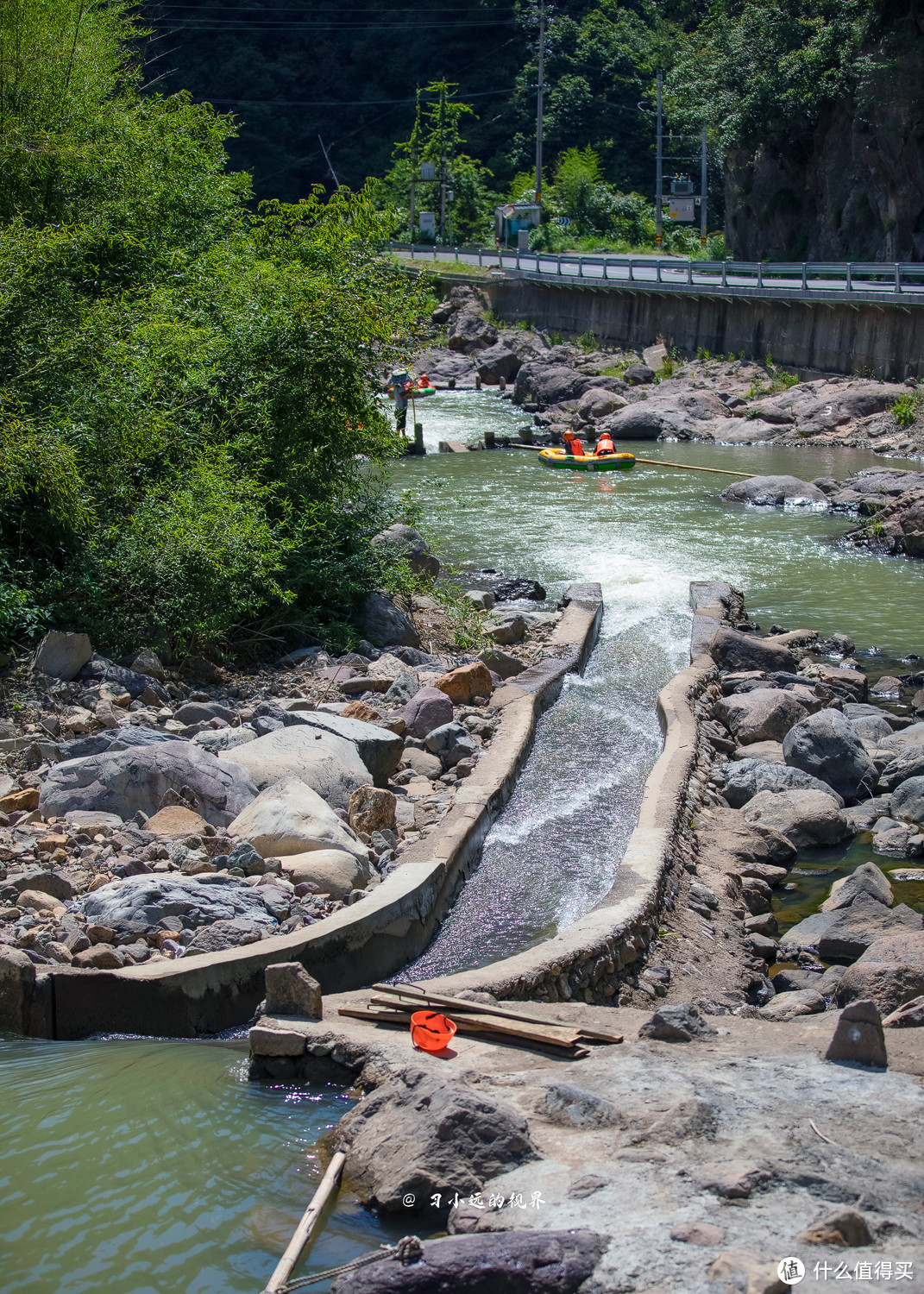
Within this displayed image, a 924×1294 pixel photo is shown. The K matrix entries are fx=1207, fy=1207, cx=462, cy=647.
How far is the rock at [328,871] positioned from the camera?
711 cm

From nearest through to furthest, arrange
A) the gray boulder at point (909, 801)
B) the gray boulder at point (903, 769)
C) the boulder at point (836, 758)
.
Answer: the gray boulder at point (909, 801), the gray boulder at point (903, 769), the boulder at point (836, 758)

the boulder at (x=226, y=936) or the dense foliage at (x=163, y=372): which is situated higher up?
the dense foliage at (x=163, y=372)

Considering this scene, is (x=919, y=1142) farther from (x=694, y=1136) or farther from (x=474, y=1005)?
(x=474, y=1005)

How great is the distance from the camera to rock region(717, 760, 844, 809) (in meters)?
9.88

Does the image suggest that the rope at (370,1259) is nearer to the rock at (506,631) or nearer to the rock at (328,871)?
the rock at (328,871)

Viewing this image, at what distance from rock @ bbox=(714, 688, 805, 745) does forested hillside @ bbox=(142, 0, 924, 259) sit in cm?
3866

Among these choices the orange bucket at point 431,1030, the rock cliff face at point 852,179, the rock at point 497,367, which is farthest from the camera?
the rock at point 497,367

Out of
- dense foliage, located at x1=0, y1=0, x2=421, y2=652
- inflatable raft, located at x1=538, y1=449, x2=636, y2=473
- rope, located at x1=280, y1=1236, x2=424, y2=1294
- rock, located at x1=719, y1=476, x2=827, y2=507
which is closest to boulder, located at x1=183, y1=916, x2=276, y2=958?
rope, located at x1=280, y1=1236, x2=424, y2=1294

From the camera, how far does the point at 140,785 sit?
761 cm

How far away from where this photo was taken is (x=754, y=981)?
7.19 meters

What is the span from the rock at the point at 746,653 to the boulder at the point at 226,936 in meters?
7.76

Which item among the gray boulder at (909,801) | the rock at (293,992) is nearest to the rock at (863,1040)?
the rock at (293,992)

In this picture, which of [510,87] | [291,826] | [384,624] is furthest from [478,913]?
[510,87]

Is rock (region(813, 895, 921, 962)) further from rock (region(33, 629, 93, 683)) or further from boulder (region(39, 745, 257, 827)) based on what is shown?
rock (region(33, 629, 93, 683))
